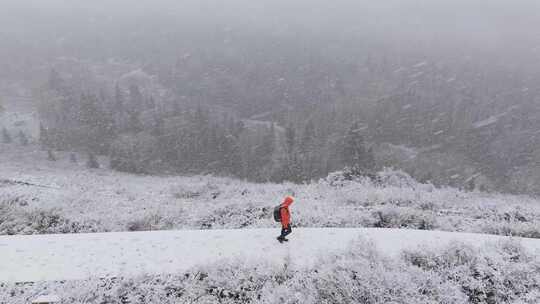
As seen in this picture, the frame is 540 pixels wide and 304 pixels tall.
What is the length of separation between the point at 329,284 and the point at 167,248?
14.8 ft

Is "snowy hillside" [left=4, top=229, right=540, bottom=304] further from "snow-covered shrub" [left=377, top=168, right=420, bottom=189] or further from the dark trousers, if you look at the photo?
"snow-covered shrub" [left=377, top=168, right=420, bottom=189]

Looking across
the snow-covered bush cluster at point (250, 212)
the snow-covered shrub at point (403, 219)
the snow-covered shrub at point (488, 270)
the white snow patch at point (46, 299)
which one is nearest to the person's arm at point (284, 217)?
the snow-covered bush cluster at point (250, 212)

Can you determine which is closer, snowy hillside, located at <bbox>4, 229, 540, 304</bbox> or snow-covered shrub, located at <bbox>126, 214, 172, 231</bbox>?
snowy hillside, located at <bbox>4, 229, 540, 304</bbox>

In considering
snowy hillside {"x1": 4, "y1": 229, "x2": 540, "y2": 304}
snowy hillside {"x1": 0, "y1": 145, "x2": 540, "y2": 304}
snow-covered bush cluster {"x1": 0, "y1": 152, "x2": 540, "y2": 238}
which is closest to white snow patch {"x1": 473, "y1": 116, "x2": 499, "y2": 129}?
snow-covered bush cluster {"x1": 0, "y1": 152, "x2": 540, "y2": 238}

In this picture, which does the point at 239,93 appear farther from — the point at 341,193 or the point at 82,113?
the point at 341,193

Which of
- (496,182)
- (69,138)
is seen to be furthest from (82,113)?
(496,182)

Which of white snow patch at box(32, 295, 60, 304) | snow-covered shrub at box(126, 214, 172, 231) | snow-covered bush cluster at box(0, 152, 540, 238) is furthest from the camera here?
snow-covered bush cluster at box(0, 152, 540, 238)

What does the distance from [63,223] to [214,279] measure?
282 inches

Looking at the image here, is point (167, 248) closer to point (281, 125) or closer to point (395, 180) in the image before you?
point (395, 180)

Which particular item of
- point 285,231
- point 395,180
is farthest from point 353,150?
point 285,231

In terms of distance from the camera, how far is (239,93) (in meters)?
182

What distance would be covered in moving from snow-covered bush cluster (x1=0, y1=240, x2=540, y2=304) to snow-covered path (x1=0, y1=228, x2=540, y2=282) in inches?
16.8

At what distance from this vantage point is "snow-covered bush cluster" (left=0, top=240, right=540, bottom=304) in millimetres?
7645

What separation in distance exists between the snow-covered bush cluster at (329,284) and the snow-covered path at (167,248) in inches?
16.8
